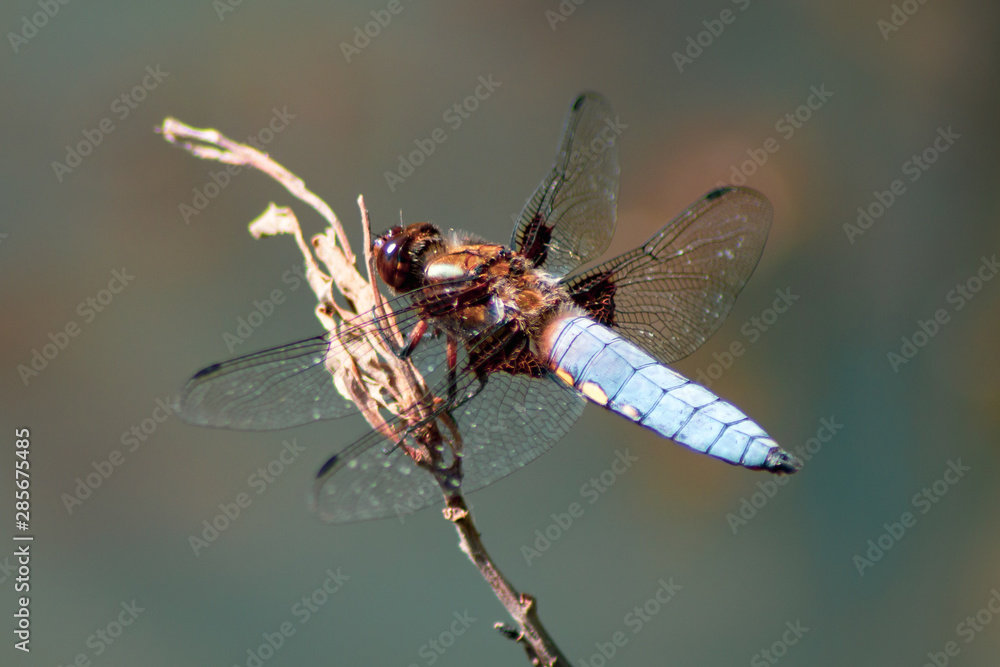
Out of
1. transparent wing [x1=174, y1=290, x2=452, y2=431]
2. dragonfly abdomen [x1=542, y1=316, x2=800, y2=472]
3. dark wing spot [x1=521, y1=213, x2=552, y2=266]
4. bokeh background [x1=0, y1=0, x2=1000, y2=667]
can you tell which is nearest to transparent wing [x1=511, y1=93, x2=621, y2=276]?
dark wing spot [x1=521, y1=213, x2=552, y2=266]

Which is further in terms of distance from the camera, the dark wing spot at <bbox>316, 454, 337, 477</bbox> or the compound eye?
the compound eye

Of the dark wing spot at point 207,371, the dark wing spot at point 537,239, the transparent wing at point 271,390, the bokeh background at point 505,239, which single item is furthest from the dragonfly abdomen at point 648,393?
the bokeh background at point 505,239

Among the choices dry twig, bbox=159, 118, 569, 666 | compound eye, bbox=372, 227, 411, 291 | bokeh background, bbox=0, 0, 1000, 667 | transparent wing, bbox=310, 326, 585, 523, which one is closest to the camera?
dry twig, bbox=159, 118, 569, 666

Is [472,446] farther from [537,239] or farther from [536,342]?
[537,239]

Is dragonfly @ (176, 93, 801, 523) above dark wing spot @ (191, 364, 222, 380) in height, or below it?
below

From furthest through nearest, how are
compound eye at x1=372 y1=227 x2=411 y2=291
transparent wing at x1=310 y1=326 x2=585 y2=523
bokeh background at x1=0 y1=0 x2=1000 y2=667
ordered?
bokeh background at x1=0 y1=0 x2=1000 y2=667 → compound eye at x1=372 y1=227 x2=411 y2=291 → transparent wing at x1=310 y1=326 x2=585 y2=523

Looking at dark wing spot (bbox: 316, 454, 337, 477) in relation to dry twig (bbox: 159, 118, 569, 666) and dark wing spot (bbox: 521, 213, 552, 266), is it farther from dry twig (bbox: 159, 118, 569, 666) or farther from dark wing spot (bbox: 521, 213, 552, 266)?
dark wing spot (bbox: 521, 213, 552, 266)

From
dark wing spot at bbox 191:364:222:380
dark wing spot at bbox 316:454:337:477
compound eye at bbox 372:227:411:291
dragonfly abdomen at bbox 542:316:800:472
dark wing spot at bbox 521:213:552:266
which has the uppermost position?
Result: compound eye at bbox 372:227:411:291

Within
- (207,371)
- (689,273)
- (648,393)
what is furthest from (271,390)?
(689,273)
